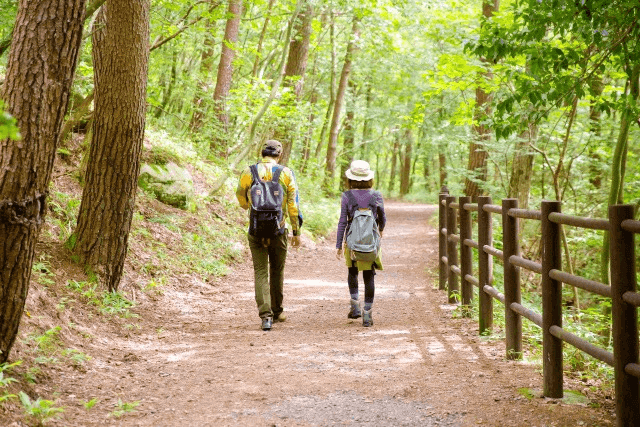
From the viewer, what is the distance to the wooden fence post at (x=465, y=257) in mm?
8234

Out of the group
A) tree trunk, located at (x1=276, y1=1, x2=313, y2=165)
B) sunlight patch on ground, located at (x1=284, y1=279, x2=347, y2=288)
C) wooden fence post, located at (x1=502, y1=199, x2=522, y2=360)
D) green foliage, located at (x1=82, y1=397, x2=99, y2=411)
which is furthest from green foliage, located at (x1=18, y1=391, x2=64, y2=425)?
tree trunk, located at (x1=276, y1=1, x2=313, y2=165)

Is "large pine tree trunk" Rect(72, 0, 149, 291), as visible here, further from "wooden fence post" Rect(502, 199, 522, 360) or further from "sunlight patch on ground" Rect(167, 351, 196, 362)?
"wooden fence post" Rect(502, 199, 522, 360)

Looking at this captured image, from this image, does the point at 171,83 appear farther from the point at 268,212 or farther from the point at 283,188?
the point at 268,212

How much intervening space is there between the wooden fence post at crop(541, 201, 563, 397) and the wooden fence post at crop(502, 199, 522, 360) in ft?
3.28

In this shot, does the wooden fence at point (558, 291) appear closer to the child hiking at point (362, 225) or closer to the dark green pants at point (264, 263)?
the child hiking at point (362, 225)

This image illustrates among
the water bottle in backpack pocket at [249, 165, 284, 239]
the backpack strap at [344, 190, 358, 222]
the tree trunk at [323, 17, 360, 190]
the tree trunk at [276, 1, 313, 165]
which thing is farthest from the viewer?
the tree trunk at [323, 17, 360, 190]

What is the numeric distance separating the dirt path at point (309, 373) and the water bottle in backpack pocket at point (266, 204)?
50.3 inches

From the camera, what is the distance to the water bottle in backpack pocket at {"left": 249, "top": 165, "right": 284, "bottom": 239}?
731 cm

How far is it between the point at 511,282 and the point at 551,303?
108 centimetres

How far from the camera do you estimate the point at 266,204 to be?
730 centimetres

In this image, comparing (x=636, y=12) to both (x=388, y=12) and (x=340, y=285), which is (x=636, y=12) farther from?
(x=388, y=12)

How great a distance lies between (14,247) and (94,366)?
5.23 feet

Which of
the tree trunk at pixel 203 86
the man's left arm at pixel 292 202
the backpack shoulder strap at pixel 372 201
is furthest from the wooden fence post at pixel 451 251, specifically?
the tree trunk at pixel 203 86

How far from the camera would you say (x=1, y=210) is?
4.48 meters
